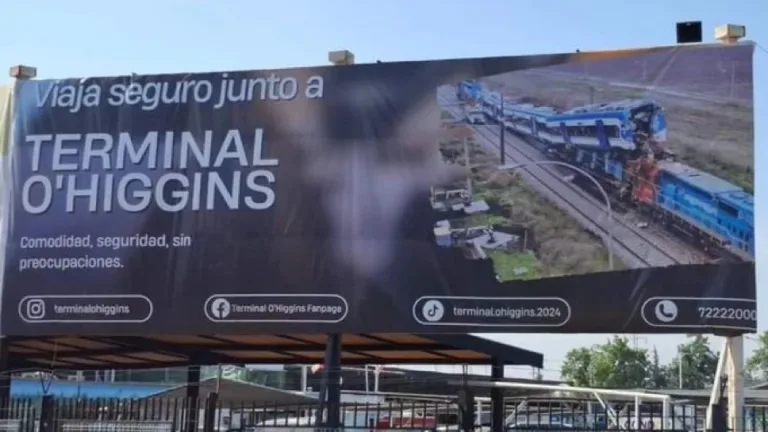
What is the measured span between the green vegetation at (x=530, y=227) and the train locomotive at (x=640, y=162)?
536 mm

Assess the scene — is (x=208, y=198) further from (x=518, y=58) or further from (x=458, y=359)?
(x=458, y=359)

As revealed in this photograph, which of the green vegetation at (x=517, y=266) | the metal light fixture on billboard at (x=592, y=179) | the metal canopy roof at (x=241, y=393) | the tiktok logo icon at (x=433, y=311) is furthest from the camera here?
the metal canopy roof at (x=241, y=393)

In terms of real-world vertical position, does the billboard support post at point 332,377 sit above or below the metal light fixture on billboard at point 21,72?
below

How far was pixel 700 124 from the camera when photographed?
1209cm

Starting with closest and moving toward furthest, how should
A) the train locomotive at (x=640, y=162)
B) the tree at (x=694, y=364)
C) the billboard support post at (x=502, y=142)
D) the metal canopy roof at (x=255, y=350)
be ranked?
the train locomotive at (x=640, y=162) < the billboard support post at (x=502, y=142) < the metal canopy roof at (x=255, y=350) < the tree at (x=694, y=364)

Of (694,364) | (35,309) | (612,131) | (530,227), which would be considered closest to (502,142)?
(530,227)

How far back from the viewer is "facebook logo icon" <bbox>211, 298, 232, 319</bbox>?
1295cm

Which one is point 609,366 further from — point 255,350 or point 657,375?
point 255,350

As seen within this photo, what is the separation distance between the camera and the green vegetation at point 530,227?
12141 millimetres

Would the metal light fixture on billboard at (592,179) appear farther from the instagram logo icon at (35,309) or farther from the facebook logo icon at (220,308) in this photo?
the instagram logo icon at (35,309)

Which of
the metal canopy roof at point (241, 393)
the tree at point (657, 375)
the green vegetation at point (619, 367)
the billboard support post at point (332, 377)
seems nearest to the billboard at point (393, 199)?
the billboard support post at point (332, 377)

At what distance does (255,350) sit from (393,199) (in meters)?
4.64

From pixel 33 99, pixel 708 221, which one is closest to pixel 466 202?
pixel 708 221

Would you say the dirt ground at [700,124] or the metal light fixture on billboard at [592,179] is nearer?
the dirt ground at [700,124]
